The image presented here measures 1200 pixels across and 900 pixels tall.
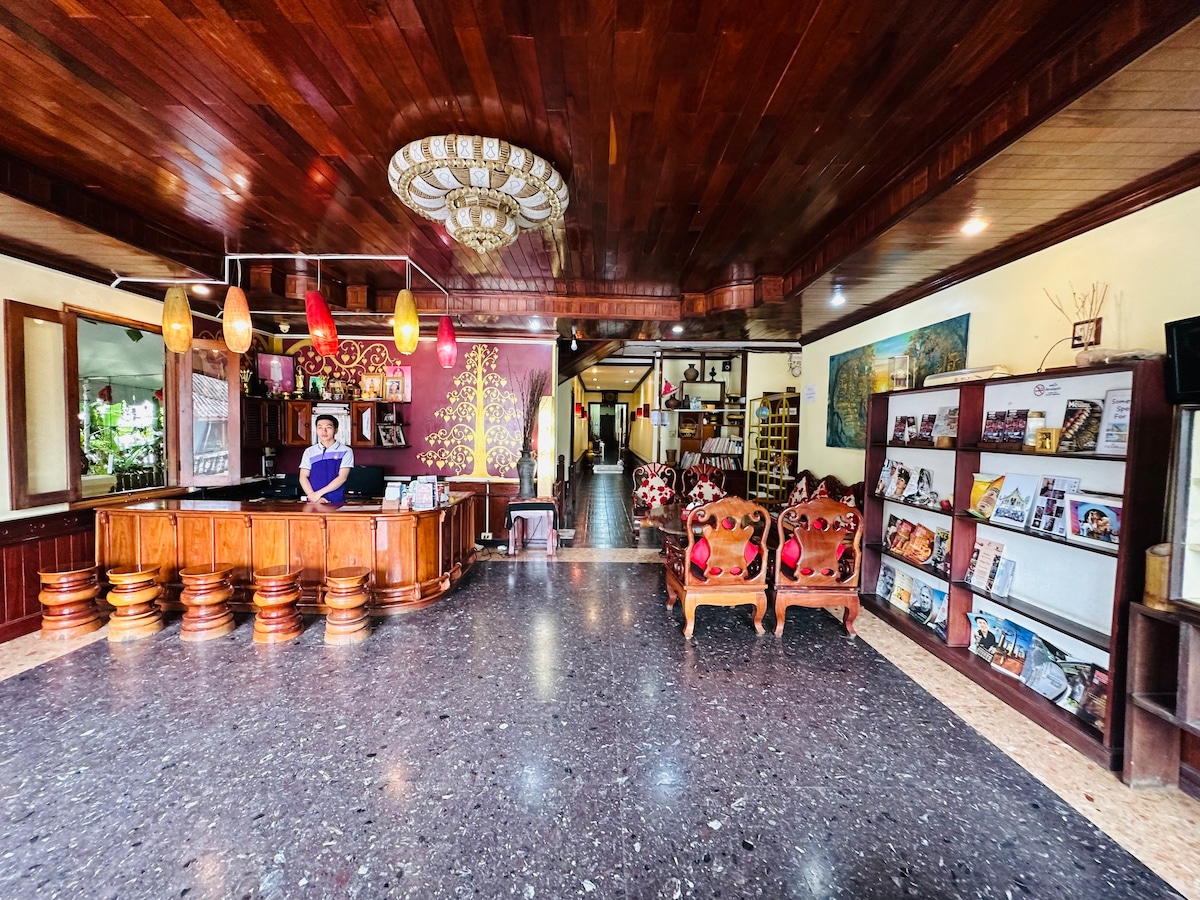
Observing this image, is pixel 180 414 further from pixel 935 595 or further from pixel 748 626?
pixel 935 595

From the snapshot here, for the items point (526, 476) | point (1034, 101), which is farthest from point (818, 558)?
point (526, 476)

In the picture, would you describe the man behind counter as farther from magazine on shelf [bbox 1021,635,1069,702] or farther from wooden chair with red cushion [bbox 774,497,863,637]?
magazine on shelf [bbox 1021,635,1069,702]

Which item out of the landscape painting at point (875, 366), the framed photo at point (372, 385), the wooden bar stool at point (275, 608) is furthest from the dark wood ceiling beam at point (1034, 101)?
the framed photo at point (372, 385)

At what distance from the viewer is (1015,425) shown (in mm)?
2885

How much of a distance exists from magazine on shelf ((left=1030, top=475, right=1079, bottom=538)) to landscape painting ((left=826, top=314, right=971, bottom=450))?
1273 millimetres

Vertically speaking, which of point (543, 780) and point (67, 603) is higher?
point (67, 603)

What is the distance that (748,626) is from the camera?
3.79 meters

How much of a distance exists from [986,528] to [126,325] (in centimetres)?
723

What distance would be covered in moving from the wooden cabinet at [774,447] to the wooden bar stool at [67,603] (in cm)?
675

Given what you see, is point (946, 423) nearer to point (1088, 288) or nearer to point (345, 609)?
point (1088, 288)

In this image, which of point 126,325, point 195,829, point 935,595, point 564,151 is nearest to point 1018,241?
point 935,595

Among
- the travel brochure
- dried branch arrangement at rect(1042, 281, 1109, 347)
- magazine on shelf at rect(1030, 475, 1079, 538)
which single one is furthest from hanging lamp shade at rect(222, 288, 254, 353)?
the travel brochure

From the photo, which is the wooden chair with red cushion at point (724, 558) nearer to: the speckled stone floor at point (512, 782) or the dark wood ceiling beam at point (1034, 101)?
the speckled stone floor at point (512, 782)

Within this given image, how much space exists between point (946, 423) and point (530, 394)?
4.50 metres
